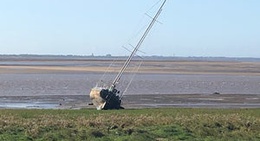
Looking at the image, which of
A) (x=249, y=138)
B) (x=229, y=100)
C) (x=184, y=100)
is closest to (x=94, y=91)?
(x=184, y=100)

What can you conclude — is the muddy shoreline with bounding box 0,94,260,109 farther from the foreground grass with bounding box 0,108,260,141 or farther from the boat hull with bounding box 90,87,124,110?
the foreground grass with bounding box 0,108,260,141

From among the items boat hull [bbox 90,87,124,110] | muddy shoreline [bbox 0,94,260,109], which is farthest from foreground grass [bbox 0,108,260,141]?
muddy shoreline [bbox 0,94,260,109]

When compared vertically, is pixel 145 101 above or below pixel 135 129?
above

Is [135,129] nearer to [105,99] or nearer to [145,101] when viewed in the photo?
[105,99]

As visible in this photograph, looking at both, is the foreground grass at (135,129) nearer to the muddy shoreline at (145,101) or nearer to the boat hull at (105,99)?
the boat hull at (105,99)

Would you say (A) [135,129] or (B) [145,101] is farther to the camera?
(B) [145,101]

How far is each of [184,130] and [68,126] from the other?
3.93 meters

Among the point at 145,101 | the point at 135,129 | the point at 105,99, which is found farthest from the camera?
the point at 145,101

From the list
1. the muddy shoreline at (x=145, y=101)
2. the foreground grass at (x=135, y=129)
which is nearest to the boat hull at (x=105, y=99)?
the muddy shoreline at (x=145, y=101)

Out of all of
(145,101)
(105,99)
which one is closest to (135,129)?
(105,99)

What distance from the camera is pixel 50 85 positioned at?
200 feet

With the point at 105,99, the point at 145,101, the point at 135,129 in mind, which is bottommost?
the point at 135,129

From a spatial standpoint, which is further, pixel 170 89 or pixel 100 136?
pixel 170 89

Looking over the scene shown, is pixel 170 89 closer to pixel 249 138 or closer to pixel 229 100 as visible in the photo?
pixel 229 100
